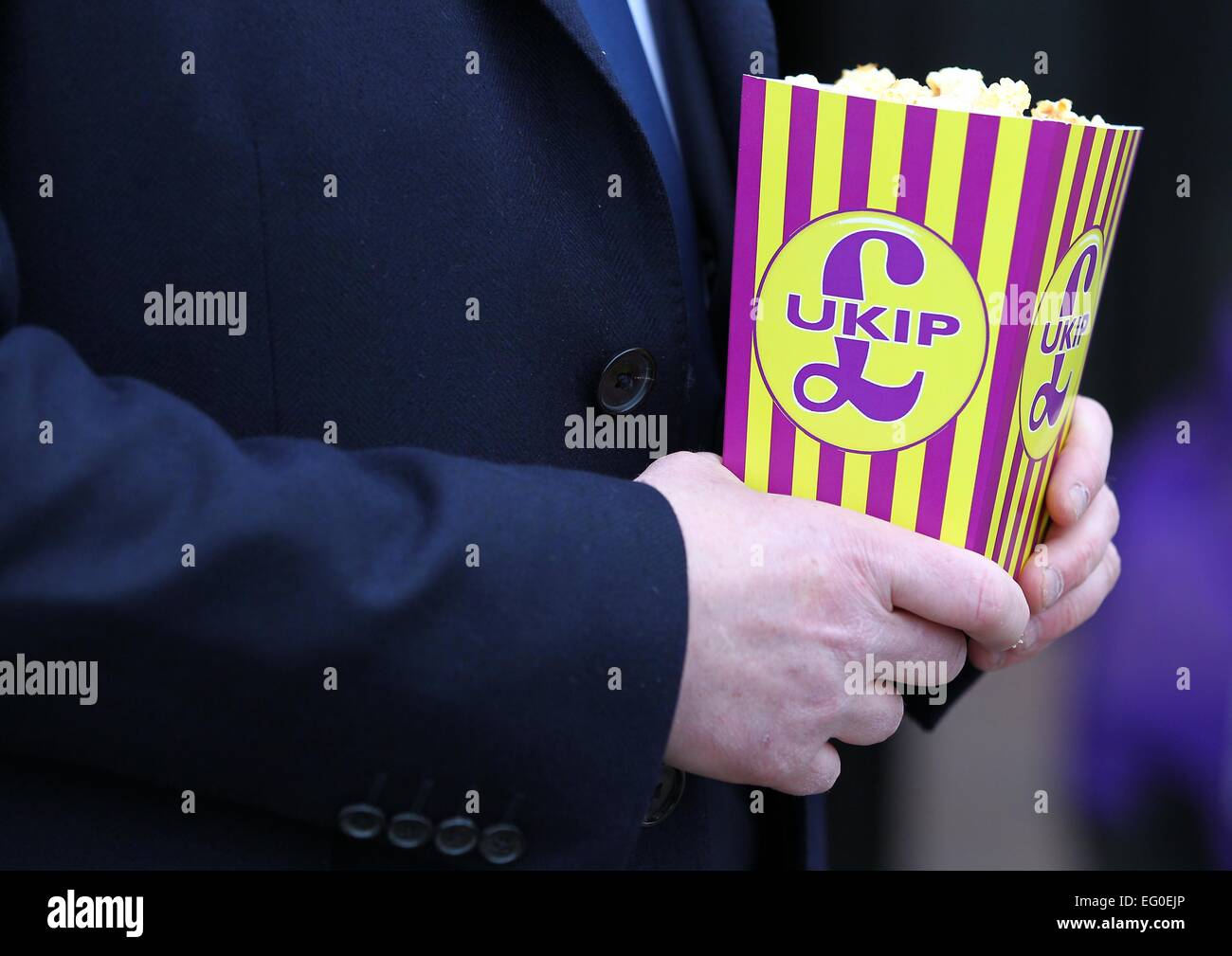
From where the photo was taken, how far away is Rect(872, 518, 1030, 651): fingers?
3.18 feet

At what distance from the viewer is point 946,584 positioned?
98cm

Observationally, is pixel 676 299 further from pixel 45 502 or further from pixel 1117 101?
pixel 1117 101

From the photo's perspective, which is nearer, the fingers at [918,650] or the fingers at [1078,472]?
the fingers at [918,650]

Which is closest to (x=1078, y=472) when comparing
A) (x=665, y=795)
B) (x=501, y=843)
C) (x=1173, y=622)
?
(x=665, y=795)

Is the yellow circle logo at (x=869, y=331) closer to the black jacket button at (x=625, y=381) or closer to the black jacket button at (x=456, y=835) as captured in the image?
the black jacket button at (x=625, y=381)

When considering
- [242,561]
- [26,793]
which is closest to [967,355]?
[242,561]

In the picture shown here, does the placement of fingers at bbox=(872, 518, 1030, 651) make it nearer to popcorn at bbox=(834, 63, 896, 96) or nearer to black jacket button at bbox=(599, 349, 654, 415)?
black jacket button at bbox=(599, 349, 654, 415)

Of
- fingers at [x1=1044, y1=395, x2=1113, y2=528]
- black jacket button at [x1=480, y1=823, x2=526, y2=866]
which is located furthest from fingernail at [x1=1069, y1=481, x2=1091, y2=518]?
black jacket button at [x1=480, y1=823, x2=526, y2=866]

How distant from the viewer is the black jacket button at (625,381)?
1070 millimetres

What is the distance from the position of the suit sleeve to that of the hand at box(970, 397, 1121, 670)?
42cm

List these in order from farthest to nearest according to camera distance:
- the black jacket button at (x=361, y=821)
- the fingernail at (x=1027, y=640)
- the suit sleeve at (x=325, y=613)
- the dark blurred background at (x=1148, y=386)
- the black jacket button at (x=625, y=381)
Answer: the dark blurred background at (x=1148, y=386) < the fingernail at (x=1027, y=640) < the black jacket button at (x=625, y=381) < the black jacket button at (x=361, y=821) < the suit sleeve at (x=325, y=613)

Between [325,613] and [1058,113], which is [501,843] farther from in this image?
[1058,113]

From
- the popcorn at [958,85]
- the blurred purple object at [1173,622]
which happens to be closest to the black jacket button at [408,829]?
the popcorn at [958,85]

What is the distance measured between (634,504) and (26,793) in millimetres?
552
